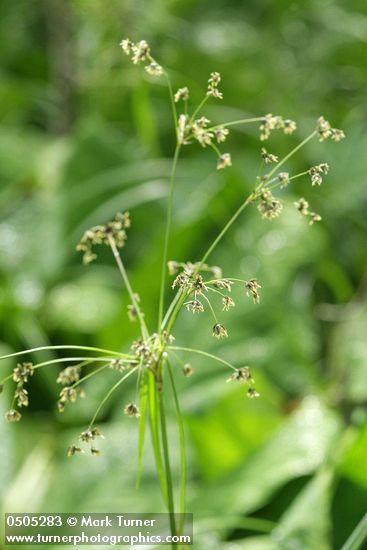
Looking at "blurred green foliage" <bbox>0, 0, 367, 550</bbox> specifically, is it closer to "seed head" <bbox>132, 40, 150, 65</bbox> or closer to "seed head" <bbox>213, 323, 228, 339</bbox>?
"seed head" <bbox>213, 323, 228, 339</bbox>

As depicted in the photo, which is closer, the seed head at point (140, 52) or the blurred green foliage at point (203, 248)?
the seed head at point (140, 52)

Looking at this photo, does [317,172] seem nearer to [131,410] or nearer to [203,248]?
[131,410]

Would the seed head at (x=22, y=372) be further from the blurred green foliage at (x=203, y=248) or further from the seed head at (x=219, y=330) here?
the blurred green foliage at (x=203, y=248)

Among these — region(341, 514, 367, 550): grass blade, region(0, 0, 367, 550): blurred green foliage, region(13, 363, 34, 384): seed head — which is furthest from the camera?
region(0, 0, 367, 550): blurred green foliage

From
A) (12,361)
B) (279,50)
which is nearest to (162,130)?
(279,50)

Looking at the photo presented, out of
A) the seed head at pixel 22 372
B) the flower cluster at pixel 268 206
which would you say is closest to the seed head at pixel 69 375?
the seed head at pixel 22 372

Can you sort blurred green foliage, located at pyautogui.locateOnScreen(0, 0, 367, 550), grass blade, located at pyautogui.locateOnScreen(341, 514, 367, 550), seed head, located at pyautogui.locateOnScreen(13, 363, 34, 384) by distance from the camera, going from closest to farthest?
seed head, located at pyautogui.locateOnScreen(13, 363, 34, 384)
grass blade, located at pyautogui.locateOnScreen(341, 514, 367, 550)
blurred green foliage, located at pyautogui.locateOnScreen(0, 0, 367, 550)

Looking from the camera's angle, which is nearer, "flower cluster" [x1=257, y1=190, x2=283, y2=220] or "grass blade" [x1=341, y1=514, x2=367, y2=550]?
"flower cluster" [x1=257, y1=190, x2=283, y2=220]

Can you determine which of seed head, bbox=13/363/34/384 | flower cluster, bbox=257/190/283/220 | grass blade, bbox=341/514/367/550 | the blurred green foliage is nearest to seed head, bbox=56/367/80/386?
seed head, bbox=13/363/34/384
